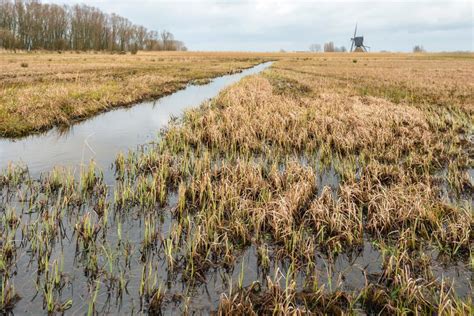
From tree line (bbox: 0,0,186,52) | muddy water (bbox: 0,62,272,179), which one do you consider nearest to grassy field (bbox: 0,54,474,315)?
muddy water (bbox: 0,62,272,179)

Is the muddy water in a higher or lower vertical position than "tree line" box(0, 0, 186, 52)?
lower

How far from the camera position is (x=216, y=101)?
19234 millimetres

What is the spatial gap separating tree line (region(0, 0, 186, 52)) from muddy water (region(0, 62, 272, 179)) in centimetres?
8382

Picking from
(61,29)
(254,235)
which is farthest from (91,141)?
(61,29)

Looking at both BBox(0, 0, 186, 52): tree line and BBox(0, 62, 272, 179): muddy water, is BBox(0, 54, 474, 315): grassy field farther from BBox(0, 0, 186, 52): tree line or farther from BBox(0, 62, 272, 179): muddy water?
BBox(0, 0, 186, 52): tree line

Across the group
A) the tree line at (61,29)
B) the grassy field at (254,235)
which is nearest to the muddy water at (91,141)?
the grassy field at (254,235)

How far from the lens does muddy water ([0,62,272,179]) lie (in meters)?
9.93

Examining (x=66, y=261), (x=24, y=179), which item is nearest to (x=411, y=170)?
(x=66, y=261)

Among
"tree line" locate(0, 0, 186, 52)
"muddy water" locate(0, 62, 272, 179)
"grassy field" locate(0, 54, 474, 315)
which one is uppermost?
"tree line" locate(0, 0, 186, 52)

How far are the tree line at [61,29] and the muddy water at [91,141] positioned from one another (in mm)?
83822

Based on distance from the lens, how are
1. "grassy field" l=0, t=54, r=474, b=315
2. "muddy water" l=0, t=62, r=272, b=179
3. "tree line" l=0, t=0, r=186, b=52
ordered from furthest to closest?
1. "tree line" l=0, t=0, r=186, b=52
2. "muddy water" l=0, t=62, r=272, b=179
3. "grassy field" l=0, t=54, r=474, b=315

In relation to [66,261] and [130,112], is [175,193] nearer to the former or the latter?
[66,261]

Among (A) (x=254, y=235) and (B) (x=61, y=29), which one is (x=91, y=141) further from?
(B) (x=61, y=29)

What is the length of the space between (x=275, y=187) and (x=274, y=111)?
8531 mm
